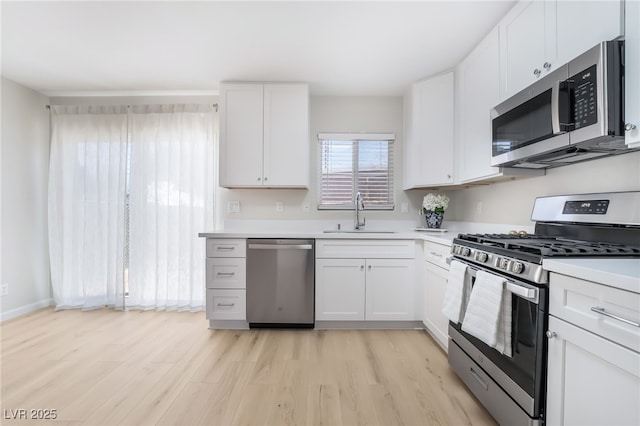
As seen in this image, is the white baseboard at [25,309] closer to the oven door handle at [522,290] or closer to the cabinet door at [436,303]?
the cabinet door at [436,303]

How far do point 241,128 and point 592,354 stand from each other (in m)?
3.00

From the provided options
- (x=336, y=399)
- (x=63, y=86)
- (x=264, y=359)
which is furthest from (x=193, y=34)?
(x=336, y=399)

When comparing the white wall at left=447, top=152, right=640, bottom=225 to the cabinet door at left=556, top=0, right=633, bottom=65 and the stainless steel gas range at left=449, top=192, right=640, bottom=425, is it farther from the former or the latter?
the cabinet door at left=556, top=0, right=633, bottom=65

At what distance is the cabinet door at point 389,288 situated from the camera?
2.77m

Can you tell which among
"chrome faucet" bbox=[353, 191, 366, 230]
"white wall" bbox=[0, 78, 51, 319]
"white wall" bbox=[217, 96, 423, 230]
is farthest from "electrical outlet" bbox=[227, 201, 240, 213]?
"white wall" bbox=[0, 78, 51, 319]

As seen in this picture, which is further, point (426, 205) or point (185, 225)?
point (185, 225)

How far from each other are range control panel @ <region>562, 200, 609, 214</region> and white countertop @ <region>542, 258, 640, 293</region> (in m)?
0.48

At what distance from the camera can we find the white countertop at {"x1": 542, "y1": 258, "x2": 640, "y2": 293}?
0.88 metres

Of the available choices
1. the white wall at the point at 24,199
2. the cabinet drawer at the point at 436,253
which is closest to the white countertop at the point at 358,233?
the cabinet drawer at the point at 436,253

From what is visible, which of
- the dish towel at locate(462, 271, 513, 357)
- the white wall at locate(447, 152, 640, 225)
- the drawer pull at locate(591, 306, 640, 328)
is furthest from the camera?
the white wall at locate(447, 152, 640, 225)

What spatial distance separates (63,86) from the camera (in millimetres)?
3264

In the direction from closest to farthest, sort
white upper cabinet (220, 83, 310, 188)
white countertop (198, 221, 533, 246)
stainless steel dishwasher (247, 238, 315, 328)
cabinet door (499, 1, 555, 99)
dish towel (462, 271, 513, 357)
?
dish towel (462, 271, 513, 357) < cabinet door (499, 1, 555, 99) < white countertop (198, 221, 533, 246) < stainless steel dishwasher (247, 238, 315, 328) < white upper cabinet (220, 83, 310, 188)

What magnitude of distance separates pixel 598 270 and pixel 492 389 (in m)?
0.91

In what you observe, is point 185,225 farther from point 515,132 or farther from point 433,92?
point 515,132
